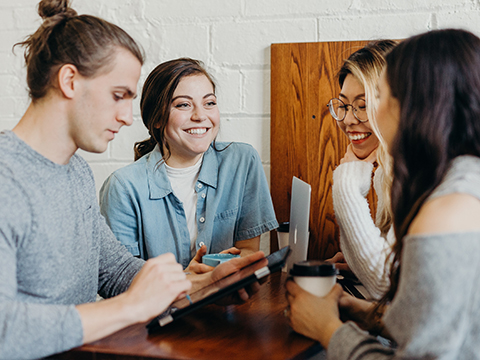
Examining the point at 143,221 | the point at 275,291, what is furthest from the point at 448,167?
the point at 143,221

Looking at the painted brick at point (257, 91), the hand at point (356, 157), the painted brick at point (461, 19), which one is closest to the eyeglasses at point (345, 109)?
the hand at point (356, 157)

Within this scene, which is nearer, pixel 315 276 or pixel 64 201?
pixel 315 276

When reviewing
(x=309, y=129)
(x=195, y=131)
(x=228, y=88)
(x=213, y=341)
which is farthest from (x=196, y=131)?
(x=213, y=341)

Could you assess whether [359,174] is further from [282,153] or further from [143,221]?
[143,221]

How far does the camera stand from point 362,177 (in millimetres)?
1312

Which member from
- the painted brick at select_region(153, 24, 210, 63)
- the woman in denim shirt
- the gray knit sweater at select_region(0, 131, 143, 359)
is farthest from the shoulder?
the painted brick at select_region(153, 24, 210, 63)

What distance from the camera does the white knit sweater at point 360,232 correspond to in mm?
1117

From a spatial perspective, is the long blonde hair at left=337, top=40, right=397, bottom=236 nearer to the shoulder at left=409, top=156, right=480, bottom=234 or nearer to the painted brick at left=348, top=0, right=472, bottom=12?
the painted brick at left=348, top=0, right=472, bottom=12

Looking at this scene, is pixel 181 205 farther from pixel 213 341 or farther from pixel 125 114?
pixel 213 341

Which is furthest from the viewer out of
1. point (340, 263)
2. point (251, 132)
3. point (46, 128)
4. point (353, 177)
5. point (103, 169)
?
point (103, 169)

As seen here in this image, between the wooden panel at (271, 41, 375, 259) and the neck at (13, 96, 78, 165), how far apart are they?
91 centimetres

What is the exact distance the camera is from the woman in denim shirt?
146 cm

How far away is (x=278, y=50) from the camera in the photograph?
64.5 inches

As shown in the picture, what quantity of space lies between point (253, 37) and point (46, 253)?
1132 millimetres
